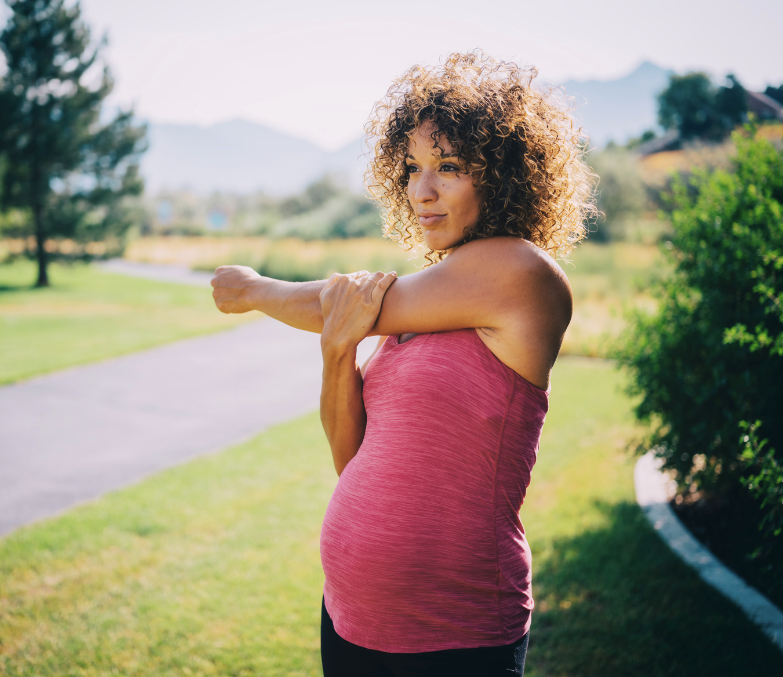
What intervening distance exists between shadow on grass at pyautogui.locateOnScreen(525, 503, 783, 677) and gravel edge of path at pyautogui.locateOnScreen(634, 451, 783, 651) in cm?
6

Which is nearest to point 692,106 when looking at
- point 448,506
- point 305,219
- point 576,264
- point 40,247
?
Answer: point 576,264

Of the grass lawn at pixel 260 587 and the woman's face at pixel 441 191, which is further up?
the woman's face at pixel 441 191

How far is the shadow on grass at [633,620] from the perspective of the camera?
2.79m

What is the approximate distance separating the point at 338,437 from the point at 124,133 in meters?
23.9

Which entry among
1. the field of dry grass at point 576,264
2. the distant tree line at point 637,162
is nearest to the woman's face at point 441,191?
the field of dry grass at point 576,264

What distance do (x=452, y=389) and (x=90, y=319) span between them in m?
14.0

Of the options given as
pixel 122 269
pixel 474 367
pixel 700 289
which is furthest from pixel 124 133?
pixel 474 367

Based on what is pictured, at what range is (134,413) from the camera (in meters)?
6.90

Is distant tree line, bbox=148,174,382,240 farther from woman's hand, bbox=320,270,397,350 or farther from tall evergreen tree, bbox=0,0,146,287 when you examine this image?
woman's hand, bbox=320,270,397,350

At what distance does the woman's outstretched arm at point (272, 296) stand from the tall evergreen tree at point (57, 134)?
21.8 meters

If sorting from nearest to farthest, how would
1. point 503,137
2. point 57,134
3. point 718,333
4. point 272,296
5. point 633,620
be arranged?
point 503,137, point 272,296, point 633,620, point 718,333, point 57,134

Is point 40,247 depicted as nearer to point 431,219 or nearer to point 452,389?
point 431,219

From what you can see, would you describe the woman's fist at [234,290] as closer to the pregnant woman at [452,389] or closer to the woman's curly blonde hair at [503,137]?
the pregnant woman at [452,389]

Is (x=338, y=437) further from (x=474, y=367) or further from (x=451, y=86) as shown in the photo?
(x=451, y=86)
